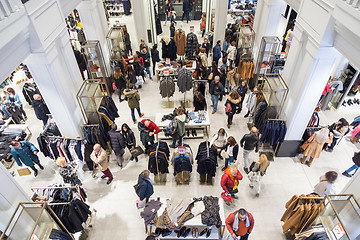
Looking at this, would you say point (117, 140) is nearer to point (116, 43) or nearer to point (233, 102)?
point (233, 102)

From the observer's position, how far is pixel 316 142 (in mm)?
6555

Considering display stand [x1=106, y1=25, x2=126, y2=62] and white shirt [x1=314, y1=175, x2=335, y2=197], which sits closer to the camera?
white shirt [x1=314, y1=175, x2=335, y2=197]

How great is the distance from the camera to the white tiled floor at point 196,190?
5.78 metres

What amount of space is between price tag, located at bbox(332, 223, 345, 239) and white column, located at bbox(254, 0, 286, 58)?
727cm

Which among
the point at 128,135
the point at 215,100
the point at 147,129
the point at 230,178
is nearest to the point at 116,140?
the point at 128,135

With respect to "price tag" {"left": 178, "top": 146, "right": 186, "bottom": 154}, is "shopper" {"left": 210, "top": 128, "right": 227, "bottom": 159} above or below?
below

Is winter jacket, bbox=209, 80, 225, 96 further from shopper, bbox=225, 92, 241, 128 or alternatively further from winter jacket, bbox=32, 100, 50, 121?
winter jacket, bbox=32, 100, 50, 121

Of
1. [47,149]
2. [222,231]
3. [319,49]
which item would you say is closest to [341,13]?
[319,49]

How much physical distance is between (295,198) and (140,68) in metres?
6.96

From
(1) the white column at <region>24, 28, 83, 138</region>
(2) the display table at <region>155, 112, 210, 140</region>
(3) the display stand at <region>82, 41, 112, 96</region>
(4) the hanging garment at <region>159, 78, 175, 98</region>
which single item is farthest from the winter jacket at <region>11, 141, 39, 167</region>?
(4) the hanging garment at <region>159, 78, 175, 98</region>

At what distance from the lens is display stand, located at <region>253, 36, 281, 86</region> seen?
884cm

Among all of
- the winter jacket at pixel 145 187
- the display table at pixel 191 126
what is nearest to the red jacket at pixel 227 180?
the winter jacket at pixel 145 187

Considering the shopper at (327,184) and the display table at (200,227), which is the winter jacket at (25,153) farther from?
the shopper at (327,184)

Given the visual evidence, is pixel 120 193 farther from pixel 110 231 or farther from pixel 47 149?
pixel 47 149
